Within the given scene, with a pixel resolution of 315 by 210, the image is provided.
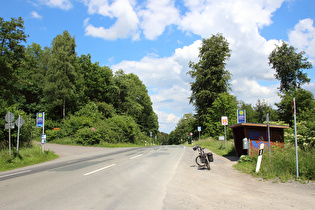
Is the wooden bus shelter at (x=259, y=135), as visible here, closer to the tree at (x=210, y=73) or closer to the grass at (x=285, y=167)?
the grass at (x=285, y=167)

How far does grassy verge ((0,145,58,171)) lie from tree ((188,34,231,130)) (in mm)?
32661

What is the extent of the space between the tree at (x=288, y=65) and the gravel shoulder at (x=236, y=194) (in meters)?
41.1

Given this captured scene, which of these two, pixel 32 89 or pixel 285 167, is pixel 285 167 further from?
pixel 32 89

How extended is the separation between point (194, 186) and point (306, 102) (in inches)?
1408

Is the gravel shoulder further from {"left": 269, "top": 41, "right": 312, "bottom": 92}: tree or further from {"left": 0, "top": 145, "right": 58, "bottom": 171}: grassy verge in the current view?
{"left": 269, "top": 41, "right": 312, "bottom": 92}: tree

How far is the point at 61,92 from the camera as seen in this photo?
42.6 m

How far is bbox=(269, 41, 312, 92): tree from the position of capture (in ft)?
140

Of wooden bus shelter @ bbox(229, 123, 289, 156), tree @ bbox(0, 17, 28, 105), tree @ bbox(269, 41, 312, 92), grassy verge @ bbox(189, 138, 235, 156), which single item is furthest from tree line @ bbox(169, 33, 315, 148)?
tree @ bbox(0, 17, 28, 105)

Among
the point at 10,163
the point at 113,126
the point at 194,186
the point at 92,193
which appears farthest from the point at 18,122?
the point at 113,126

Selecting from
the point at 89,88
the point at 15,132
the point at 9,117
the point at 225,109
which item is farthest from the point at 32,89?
the point at 225,109

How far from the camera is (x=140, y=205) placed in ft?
17.8

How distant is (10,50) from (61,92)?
581 inches

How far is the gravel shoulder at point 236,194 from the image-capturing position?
18.1 feet

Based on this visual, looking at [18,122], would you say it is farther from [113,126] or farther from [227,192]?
[113,126]
